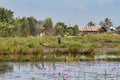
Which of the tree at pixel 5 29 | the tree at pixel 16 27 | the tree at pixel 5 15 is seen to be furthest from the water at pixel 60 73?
the tree at pixel 16 27

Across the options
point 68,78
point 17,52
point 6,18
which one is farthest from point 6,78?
point 6,18

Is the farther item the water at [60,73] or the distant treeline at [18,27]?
the distant treeline at [18,27]

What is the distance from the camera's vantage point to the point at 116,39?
4994 centimetres

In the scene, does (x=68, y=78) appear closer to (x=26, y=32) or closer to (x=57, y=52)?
(x=57, y=52)

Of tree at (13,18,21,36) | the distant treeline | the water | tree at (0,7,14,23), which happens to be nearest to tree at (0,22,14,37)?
the distant treeline

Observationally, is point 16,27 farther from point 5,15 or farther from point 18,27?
point 5,15

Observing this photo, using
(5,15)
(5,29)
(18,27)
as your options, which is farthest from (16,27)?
(5,29)

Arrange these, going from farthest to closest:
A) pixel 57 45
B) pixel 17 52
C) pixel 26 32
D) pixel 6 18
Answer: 1. pixel 26 32
2. pixel 6 18
3. pixel 57 45
4. pixel 17 52

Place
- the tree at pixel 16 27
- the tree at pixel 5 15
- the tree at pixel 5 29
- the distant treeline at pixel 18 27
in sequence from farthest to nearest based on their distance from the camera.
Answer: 1. the tree at pixel 16 27
2. the tree at pixel 5 15
3. the distant treeline at pixel 18 27
4. the tree at pixel 5 29

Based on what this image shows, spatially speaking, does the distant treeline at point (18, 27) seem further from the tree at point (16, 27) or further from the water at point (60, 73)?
the water at point (60, 73)

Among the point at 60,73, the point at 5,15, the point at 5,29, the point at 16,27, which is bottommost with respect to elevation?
the point at 60,73

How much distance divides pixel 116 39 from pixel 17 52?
75.3ft

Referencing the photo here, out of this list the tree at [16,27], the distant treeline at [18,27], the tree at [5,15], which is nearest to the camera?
the distant treeline at [18,27]

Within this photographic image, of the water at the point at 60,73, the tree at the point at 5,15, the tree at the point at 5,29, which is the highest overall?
the tree at the point at 5,15
